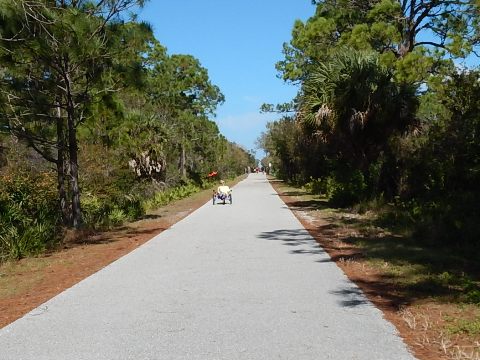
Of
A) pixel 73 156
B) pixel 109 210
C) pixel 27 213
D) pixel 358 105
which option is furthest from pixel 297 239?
pixel 109 210

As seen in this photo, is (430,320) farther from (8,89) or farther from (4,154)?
(4,154)

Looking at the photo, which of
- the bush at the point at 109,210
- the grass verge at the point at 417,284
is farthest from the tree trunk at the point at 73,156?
the grass verge at the point at 417,284

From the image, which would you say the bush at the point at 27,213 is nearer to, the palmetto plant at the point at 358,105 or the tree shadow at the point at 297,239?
the tree shadow at the point at 297,239

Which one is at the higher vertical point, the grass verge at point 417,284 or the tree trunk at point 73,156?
the tree trunk at point 73,156

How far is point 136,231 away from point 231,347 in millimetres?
11113

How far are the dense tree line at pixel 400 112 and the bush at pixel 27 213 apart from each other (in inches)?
341

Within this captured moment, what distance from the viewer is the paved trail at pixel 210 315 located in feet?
16.2

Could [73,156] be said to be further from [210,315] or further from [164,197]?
[164,197]

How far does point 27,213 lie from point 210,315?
33.0 feet

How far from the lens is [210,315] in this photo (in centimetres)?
611

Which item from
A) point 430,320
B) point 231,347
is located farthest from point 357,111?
point 231,347

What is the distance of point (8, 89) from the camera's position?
1374 centimetres

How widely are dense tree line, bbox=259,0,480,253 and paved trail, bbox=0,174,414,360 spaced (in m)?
4.04

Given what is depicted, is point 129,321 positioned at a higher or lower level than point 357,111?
lower
